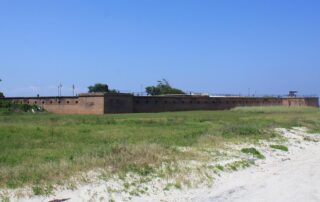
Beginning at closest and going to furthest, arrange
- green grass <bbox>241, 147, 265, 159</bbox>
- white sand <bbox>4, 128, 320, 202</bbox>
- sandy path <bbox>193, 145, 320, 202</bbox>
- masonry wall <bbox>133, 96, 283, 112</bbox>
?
white sand <bbox>4, 128, 320, 202</bbox>, sandy path <bbox>193, 145, 320, 202</bbox>, green grass <bbox>241, 147, 265, 159</bbox>, masonry wall <bbox>133, 96, 283, 112</bbox>

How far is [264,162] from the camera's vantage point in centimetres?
1864

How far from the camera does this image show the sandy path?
42.7ft

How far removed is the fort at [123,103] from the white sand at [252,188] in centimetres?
4877

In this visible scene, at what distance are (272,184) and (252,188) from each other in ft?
3.27

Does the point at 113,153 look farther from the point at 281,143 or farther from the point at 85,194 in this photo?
the point at 281,143

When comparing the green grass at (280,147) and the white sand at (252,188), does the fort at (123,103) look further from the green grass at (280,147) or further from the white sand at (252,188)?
the white sand at (252,188)

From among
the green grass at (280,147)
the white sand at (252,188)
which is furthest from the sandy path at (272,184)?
the green grass at (280,147)

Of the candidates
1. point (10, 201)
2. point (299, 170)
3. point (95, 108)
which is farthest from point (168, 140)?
point (95, 108)

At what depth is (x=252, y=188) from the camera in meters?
14.1

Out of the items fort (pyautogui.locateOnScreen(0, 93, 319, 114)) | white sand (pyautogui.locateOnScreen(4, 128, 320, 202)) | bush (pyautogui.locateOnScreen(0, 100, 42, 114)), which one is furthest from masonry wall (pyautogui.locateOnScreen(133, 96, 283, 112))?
white sand (pyautogui.locateOnScreen(4, 128, 320, 202))

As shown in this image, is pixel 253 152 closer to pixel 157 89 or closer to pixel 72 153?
pixel 72 153

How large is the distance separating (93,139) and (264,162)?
799cm

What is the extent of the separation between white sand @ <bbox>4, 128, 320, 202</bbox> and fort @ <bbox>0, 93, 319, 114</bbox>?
4877 centimetres

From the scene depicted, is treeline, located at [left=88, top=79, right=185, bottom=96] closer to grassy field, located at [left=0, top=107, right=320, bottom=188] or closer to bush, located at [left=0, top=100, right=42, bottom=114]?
bush, located at [left=0, top=100, right=42, bottom=114]
